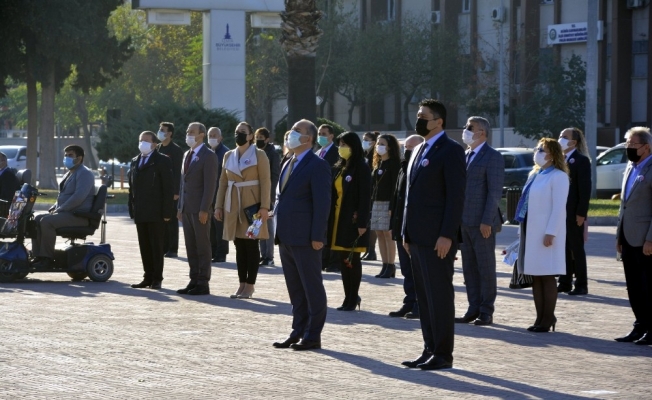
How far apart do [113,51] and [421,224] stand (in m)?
42.8

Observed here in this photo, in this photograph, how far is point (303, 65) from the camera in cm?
3139

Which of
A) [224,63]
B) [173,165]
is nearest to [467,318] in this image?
[173,165]

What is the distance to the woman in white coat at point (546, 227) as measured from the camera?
11.9m

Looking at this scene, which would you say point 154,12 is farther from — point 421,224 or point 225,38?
point 421,224

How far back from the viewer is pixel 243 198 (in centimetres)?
1488

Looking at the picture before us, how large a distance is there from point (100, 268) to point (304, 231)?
6.34 m

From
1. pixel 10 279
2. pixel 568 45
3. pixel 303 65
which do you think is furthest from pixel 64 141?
pixel 10 279

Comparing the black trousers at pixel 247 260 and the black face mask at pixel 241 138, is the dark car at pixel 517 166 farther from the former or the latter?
the black trousers at pixel 247 260

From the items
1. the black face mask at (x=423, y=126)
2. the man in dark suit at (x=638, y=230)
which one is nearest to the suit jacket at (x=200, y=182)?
the man in dark suit at (x=638, y=230)

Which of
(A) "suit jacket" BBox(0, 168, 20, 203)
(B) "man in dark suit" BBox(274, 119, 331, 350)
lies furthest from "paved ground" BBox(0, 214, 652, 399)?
(A) "suit jacket" BBox(0, 168, 20, 203)

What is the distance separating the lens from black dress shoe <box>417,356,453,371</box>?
31.9ft

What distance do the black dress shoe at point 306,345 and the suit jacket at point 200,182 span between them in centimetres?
472

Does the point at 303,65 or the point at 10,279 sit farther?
the point at 303,65

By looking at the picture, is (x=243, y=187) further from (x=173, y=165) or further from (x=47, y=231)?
(x=173, y=165)
